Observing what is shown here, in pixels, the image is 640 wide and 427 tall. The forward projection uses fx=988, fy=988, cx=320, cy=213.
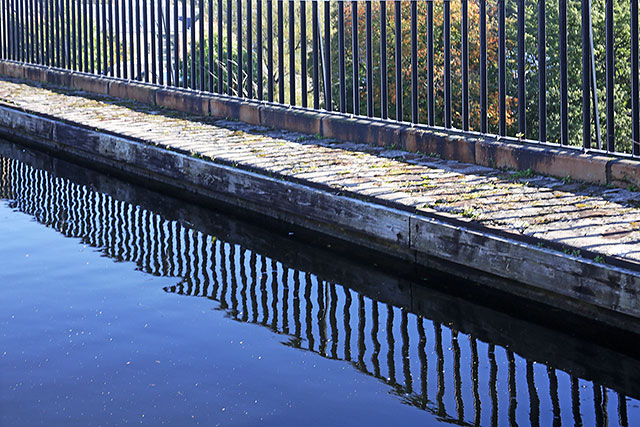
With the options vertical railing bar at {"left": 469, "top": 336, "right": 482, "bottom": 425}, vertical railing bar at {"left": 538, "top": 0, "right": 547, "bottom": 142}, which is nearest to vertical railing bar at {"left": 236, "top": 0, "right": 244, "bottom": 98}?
vertical railing bar at {"left": 538, "top": 0, "right": 547, "bottom": 142}

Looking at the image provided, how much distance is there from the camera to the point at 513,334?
563cm

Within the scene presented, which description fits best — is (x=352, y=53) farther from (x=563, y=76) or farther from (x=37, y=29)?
(x=37, y=29)

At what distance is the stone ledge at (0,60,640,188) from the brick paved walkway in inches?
5.1

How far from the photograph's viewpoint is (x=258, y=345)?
5.47 metres

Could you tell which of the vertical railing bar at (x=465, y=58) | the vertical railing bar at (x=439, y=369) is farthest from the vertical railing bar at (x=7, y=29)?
the vertical railing bar at (x=439, y=369)

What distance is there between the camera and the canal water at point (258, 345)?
4.58 m

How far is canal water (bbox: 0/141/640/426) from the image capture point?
4582mm

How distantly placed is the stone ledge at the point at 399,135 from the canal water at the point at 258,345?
198 cm

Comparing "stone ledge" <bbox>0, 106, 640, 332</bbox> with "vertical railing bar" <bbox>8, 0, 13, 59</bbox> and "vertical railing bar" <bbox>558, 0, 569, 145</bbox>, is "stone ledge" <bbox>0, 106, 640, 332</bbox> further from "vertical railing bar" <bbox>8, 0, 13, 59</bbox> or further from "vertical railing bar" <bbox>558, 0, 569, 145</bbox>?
"vertical railing bar" <bbox>8, 0, 13, 59</bbox>

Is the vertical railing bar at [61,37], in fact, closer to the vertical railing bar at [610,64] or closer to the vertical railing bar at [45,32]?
the vertical railing bar at [45,32]

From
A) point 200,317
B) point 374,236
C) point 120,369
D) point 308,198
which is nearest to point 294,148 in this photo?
point 308,198

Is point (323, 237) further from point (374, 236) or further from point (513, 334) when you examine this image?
point (513, 334)

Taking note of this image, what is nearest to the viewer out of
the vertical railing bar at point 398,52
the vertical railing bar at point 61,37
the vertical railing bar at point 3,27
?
the vertical railing bar at point 398,52

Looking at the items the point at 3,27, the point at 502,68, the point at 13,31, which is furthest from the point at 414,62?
the point at 3,27
